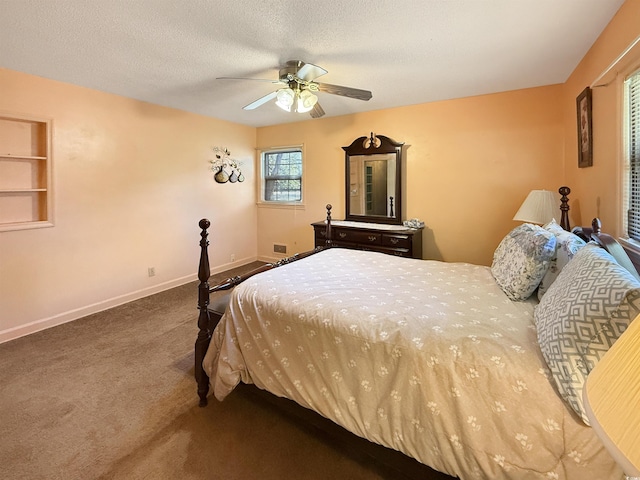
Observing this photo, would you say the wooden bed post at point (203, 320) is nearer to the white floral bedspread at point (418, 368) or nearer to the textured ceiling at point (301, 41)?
the white floral bedspread at point (418, 368)

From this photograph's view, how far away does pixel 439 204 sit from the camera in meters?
3.79

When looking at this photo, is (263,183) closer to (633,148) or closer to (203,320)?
(203,320)

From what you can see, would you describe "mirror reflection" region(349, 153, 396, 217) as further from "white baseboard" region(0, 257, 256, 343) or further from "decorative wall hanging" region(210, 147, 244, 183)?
"white baseboard" region(0, 257, 256, 343)

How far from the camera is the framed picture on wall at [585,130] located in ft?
7.56

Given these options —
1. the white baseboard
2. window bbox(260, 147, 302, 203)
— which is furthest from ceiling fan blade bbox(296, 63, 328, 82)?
the white baseboard

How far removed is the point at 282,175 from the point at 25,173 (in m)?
3.18

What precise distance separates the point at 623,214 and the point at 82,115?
15.3 ft

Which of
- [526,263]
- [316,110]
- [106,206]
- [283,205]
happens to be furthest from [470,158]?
[106,206]

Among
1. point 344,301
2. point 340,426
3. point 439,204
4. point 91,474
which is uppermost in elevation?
point 439,204

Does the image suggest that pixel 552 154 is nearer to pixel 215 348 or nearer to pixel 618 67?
pixel 618 67

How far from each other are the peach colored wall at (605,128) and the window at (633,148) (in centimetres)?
5

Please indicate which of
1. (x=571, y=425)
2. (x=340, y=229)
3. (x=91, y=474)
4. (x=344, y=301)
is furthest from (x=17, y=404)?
(x=340, y=229)

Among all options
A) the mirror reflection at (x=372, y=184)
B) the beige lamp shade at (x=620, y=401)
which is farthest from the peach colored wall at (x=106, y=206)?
the beige lamp shade at (x=620, y=401)

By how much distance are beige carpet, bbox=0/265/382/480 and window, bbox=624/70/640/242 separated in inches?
79.8
